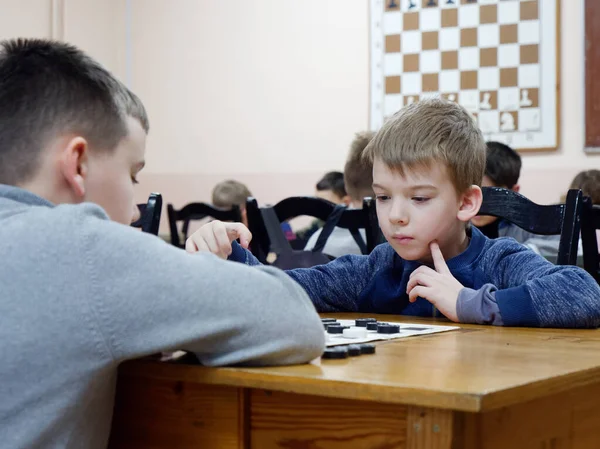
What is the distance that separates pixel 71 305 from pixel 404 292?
939 millimetres

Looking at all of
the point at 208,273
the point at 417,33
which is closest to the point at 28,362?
the point at 208,273

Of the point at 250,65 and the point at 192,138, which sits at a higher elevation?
the point at 250,65

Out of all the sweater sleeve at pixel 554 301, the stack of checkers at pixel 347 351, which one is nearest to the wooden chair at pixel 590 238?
the sweater sleeve at pixel 554 301

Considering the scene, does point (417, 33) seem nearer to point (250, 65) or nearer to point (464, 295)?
point (250, 65)

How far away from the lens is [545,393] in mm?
917

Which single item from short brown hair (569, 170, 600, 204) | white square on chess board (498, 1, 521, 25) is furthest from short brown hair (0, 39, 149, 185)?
white square on chess board (498, 1, 521, 25)

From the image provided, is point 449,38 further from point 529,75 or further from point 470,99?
point 529,75

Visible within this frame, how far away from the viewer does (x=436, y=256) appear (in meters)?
1.69

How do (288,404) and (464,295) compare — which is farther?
(464,295)

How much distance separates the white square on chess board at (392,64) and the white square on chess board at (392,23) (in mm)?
142

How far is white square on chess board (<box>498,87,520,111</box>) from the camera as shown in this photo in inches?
201

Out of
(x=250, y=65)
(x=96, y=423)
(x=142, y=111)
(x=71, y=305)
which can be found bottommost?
(x=96, y=423)

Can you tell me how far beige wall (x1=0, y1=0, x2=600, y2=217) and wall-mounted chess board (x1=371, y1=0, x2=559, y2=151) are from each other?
6.9 inches

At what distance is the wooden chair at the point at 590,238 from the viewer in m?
2.28
